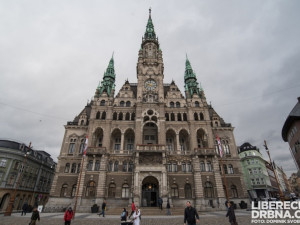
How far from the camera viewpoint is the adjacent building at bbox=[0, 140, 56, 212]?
36.8 metres

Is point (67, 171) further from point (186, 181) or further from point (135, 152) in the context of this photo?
point (186, 181)

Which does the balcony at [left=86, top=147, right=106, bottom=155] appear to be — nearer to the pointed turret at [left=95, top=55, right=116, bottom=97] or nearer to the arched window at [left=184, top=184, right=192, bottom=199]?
the pointed turret at [left=95, top=55, right=116, bottom=97]

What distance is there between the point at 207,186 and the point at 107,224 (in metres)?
23.3

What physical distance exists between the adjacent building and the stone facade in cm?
972

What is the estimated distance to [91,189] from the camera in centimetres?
3228

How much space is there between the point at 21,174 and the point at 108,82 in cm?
2734

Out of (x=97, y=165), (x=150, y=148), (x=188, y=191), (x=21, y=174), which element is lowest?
(x=188, y=191)

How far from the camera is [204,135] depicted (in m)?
38.1

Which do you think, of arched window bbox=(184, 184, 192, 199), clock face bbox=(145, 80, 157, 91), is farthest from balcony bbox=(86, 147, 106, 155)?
clock face bbox=(145, 80, 157, 91)

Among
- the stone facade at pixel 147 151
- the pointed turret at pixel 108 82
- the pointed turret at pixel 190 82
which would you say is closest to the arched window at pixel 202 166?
the stone facade at pixel 147 151

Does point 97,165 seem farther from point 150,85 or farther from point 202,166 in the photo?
point 150,85

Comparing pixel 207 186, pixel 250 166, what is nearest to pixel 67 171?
pixel 207 186

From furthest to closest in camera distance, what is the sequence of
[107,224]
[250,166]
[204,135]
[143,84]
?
[250,166] < [143,84] < [204,135] < [107,224]

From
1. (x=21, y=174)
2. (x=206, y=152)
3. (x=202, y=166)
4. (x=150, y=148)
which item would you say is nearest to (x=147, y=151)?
(x=150, y=148)
